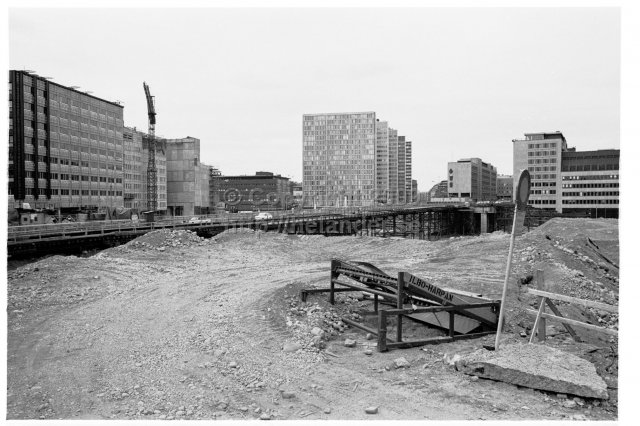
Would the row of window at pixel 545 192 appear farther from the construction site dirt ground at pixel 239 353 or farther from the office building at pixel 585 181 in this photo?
the construction site dirt ground at pixel 239 353

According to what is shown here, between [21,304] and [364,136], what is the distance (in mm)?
156743

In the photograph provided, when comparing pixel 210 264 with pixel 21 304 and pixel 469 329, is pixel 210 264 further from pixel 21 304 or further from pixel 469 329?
pixel 469 329

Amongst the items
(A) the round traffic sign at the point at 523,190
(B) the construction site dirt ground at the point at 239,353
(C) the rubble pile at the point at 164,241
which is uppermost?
(A) the round traffic sign at the point at 523,190

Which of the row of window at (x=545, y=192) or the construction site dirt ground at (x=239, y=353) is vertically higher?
the row of window at (x=545, y=192)

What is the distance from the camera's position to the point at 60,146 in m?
59.0

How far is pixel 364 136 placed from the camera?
166m

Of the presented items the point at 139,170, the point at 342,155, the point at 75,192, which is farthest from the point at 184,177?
the point at 342,155

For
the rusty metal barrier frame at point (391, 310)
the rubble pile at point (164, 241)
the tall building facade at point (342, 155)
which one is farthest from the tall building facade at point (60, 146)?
the tall building facade at point (342, 155)

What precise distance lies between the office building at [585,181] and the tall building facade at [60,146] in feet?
290

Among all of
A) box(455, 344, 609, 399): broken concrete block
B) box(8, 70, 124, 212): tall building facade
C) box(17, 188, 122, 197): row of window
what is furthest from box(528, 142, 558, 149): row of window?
box(455, 344, 609, 399): broken concrete block

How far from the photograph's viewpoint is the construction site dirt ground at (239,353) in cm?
674

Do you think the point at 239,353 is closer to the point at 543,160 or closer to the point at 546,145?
the point at 543,160

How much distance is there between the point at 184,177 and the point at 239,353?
114 m
